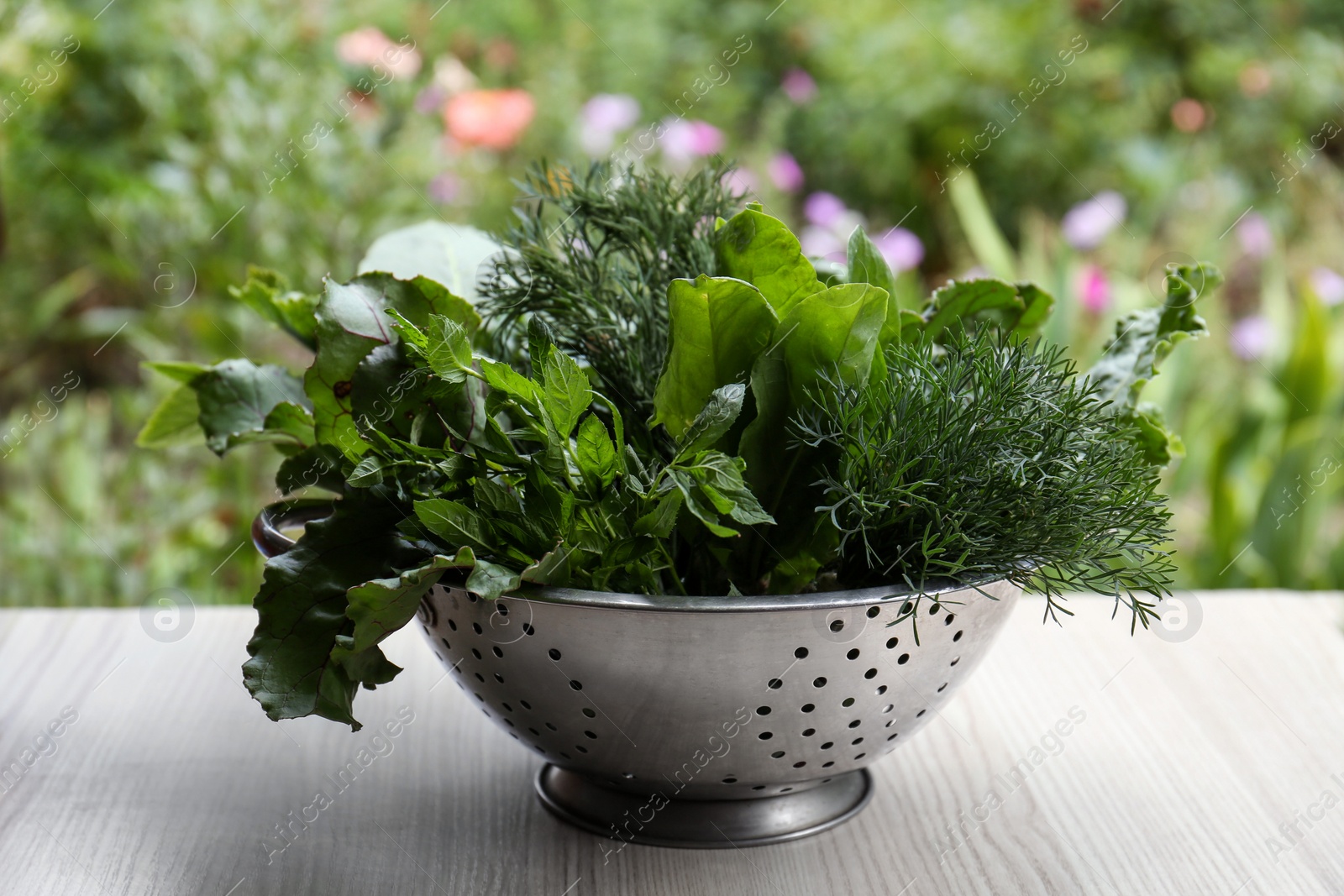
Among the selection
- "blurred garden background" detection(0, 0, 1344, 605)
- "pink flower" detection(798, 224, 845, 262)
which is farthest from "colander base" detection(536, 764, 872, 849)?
"pink flower" detection(798, 224, 845, 262)

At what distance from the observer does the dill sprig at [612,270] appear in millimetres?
559

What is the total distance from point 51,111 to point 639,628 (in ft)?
9.29

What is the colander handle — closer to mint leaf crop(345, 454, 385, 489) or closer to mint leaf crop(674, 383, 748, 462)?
mint leaf crop(345, 454, 385, 489)

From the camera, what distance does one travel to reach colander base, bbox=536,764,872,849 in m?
0.53

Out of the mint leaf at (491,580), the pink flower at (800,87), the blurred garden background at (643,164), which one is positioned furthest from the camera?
the pink flower at (800,87)

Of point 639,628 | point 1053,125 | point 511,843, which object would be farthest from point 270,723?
point 1053,125

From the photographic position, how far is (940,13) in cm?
370

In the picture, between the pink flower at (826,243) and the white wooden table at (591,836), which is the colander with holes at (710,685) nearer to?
the white wooden table at (591,836)

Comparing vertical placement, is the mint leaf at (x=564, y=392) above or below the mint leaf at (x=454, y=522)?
above

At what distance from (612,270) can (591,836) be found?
278 mm

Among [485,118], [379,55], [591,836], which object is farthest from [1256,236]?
[591,836]

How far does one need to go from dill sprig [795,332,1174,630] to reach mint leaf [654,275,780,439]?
0.12 ft

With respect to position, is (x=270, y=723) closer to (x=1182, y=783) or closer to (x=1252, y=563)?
(x=1182, y=783)

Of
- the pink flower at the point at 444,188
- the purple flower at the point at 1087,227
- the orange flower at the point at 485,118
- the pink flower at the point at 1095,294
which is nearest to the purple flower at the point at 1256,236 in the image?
the purple flower at the point at 1087,227
